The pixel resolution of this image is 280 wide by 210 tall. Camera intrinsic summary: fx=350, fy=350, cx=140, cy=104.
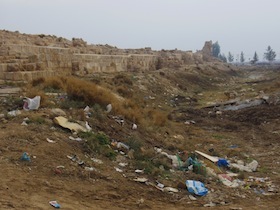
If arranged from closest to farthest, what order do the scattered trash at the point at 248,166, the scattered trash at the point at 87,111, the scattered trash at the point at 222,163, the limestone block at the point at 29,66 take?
the scattered trash at the point at 248,166
the scattered trash at the point at 222,163
the scattered trash at the point at 87,111
the limestone block at the point at 29,66

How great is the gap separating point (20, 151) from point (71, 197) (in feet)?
4.88

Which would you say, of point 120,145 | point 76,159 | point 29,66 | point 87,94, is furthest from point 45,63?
point 76,159

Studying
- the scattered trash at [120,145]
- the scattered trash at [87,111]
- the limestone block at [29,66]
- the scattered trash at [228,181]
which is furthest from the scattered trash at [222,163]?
the limestone block at [29,66]

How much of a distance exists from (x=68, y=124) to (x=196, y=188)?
2.97 metres

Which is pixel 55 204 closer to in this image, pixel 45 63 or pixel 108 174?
pixel 108 174

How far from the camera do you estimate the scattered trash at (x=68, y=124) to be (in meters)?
7.10

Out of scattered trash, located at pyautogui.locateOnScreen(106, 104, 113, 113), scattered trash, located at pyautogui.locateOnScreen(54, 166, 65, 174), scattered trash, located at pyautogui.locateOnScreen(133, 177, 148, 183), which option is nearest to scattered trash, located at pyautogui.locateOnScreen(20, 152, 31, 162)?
scattered trash, located at pyautogui.locateOnScreen(54, 166, 65, 174)

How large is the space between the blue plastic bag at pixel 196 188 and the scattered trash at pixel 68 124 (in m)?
2.56

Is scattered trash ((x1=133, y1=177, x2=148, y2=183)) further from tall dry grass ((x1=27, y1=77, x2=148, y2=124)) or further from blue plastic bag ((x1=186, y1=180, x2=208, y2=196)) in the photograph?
tall dry grass ((x1=27, y1=77, x2=148, y2=124))

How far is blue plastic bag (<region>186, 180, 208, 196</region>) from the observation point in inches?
223

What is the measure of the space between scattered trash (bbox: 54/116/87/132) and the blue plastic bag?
256 cm

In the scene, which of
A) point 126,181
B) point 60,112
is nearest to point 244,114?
point 60,112

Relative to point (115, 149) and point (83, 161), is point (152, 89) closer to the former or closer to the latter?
point (115, 149)

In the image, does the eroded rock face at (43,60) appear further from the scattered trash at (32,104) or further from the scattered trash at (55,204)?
the scattered trash at (55,204)
